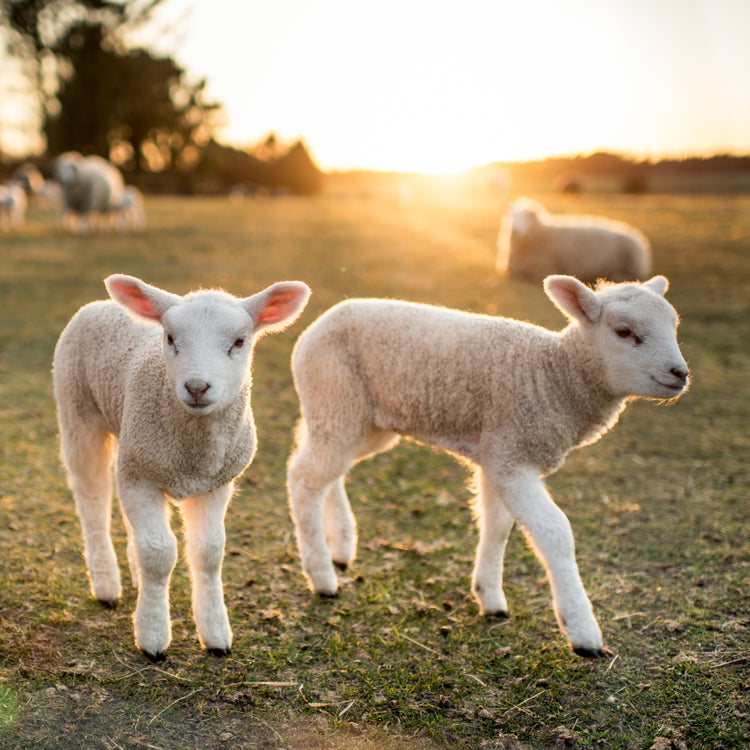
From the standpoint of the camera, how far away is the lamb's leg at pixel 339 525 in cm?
428

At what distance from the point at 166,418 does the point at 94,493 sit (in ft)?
2.75

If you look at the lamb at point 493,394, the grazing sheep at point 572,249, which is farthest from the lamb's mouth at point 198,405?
the grazing sheep at point 572,249

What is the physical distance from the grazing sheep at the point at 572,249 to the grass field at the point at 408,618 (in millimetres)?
5983

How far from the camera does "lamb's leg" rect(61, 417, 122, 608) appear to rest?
12.2 ft

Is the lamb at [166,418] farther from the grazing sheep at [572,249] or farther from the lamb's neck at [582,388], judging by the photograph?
the grazing sheep at [572,249]

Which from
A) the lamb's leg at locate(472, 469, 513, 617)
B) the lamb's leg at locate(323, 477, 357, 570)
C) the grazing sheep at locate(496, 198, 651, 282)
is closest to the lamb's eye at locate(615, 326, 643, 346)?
the lamb's leg at locate(472, 469, 513, 617)

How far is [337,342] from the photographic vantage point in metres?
3.97

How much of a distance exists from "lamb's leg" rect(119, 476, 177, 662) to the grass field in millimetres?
151

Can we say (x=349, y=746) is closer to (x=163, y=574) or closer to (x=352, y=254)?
(x=163, y=574)

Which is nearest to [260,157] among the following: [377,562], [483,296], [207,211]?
[207,211]

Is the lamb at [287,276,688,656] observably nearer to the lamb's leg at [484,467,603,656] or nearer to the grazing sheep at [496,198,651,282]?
the lamb's leg at [484,467,603,656]

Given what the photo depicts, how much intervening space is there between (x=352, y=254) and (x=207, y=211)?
1385cm

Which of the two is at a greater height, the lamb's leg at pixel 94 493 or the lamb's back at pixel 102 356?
the lamb's back at pixel 102 356

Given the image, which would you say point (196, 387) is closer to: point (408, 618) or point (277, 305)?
point (277, 305)
